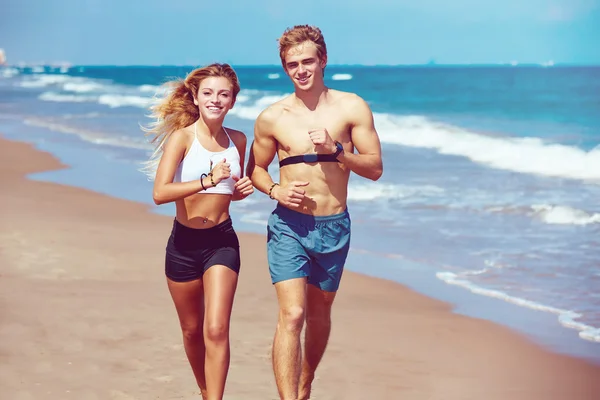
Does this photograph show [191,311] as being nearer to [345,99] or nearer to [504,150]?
[345,99]

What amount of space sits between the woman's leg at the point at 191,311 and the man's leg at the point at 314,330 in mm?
665

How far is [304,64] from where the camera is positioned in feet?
16.3

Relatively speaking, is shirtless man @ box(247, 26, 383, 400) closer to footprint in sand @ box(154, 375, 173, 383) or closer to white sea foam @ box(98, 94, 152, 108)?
footprint in sand @ box(154, 375, 173, 383)

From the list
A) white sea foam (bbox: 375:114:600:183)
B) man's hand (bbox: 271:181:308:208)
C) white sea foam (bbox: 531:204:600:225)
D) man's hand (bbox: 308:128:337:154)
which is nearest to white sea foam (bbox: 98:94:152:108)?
white sea foam (bbox: 375:114:600:183)

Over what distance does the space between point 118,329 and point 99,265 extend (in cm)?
224

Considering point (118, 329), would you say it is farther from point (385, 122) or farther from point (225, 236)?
point (385, 122)

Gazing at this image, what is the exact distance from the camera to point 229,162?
4867 mm

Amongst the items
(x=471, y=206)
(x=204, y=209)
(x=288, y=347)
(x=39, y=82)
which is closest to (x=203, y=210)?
→ (x=204, y=209)

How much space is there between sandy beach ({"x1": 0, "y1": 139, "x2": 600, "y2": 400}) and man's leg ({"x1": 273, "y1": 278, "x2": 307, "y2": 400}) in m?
0.76

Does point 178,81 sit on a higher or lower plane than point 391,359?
higher

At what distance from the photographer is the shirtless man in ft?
16.1

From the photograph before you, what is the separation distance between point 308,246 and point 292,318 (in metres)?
0.44

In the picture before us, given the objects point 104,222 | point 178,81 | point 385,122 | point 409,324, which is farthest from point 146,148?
point 178,81

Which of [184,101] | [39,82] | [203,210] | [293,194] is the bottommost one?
[203,210]
